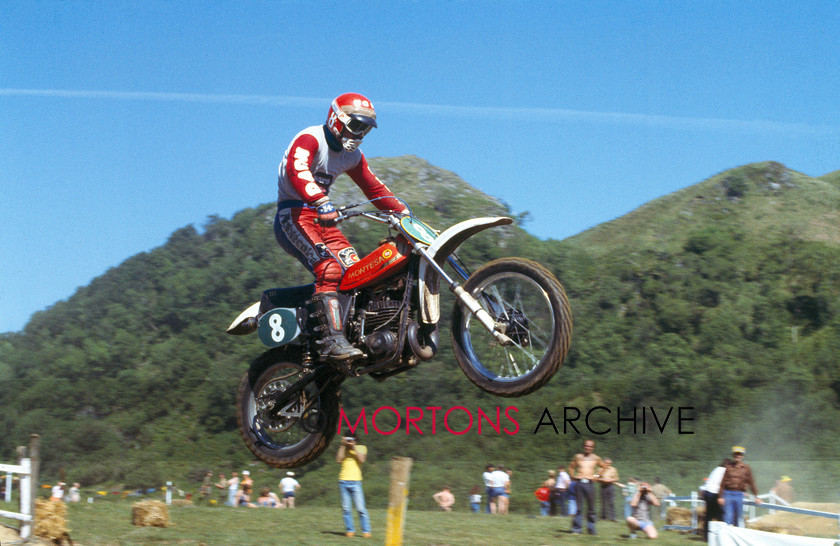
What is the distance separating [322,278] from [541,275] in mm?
2285

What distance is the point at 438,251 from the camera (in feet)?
24.7

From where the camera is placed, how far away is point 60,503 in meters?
12.0

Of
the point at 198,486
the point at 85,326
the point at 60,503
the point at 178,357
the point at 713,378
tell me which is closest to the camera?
the point at 60,503

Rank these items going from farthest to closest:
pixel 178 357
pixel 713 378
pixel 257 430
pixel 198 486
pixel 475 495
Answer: pixel 178 357 < pixel 713 378 < pixel 198 486 < pixel 475 495 < pixel 257 430

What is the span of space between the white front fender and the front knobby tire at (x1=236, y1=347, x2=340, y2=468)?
1.57 metres

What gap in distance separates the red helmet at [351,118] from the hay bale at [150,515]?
758 centimetres

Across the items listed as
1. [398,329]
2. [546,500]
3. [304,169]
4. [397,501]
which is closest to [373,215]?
[304,169]

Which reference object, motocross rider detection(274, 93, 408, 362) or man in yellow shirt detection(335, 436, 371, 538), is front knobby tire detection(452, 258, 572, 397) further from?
man in yellow shirt detection(335, 436, 371, 538)

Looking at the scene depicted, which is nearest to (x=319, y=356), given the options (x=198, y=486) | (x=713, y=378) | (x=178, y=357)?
(x=198, y=486)

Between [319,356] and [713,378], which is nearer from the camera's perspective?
[319,356]

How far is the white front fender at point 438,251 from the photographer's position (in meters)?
7.36

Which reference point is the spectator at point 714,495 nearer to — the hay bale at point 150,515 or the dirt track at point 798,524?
the dirt track at point 798,524

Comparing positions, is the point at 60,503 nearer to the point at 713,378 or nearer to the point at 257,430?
the point at 257,430

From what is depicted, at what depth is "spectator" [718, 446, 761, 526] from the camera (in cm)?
1351
